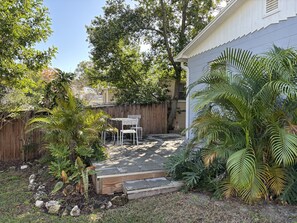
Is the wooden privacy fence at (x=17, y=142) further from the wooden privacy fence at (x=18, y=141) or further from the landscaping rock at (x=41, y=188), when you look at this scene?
the landscaping rock at (x=41, y=188)

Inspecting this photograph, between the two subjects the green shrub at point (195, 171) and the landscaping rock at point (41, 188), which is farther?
the landscaping rock at point (41, 188)

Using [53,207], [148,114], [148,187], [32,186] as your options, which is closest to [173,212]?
[148,187]

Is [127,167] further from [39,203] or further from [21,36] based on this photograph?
[21,36]

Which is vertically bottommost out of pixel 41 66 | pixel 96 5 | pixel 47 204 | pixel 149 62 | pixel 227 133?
pixel 47 204

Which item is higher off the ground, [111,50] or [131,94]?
[111,50]

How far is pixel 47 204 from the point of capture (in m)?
4.25

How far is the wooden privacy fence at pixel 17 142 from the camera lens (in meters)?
7.39

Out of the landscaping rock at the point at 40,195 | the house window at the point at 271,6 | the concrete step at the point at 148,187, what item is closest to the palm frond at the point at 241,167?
the concrete step at the point at 148,187

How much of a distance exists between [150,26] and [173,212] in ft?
33.8

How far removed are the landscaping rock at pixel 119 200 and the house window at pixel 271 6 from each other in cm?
475

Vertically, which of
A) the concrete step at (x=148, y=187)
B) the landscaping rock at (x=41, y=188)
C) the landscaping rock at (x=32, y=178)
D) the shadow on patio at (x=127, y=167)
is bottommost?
the landscaping rock at (x=32, y=178)

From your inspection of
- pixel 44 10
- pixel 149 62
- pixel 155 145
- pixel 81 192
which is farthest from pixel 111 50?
pixel 81 192

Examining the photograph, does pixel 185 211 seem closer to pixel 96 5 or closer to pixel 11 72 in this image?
pixel 11 72

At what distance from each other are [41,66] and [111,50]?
5225 mm
